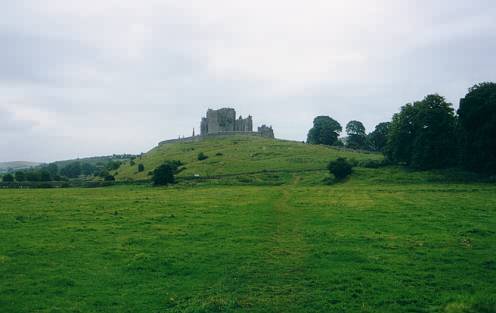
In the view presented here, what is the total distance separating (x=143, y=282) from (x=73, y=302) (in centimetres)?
272

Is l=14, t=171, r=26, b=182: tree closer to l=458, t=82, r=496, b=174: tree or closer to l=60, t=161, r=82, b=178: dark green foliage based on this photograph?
l=60, t=161, r=82, b=178: dark green foliage

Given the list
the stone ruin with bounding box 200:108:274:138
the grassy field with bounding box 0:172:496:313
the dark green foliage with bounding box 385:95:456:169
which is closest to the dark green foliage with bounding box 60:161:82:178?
the stone ruin with bounding box 200:108:274:138

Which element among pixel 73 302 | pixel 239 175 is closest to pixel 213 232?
pixel 73 302

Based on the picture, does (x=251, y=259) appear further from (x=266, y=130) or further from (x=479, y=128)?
(x=266, y=130)

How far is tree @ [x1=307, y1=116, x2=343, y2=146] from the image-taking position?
14225cm

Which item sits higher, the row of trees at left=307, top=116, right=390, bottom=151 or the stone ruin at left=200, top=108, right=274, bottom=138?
the stone ruin at left=200, top=108, right=274, bottom=138

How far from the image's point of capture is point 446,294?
14.2 meters

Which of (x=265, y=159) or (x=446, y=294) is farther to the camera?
(x=265, y=159)

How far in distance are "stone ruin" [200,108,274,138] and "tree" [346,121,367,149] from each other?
1512 inches

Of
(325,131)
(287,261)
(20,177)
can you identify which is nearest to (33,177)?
(20,177)

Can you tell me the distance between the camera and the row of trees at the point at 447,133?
2282 inches

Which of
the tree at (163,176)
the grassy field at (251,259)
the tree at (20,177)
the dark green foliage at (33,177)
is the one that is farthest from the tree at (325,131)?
the grassy field at (251,259)

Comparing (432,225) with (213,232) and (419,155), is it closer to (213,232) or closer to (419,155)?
(213,232)

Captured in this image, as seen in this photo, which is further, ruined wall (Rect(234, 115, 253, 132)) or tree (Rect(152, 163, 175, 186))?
ruined wall (Rect(234, 115, 253, 132))
